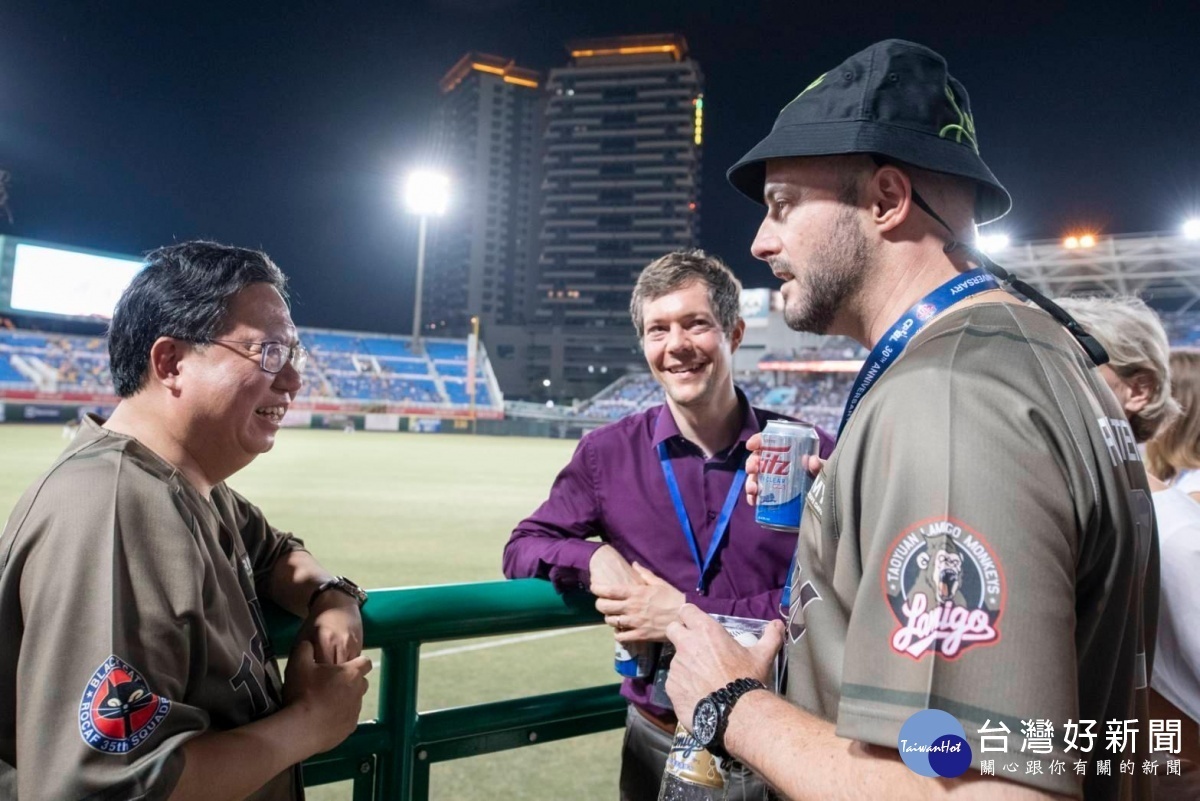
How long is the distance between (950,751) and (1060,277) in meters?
33.8

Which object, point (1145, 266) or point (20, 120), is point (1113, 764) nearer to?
point (1145, 266)

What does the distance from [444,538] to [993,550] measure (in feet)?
35.5

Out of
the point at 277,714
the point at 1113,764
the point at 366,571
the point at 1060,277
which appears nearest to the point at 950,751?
the point at 1113,764

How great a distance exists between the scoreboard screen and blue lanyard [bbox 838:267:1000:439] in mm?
48262

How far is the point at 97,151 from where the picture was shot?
76.7 m

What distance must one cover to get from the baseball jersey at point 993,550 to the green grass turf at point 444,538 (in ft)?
9.10

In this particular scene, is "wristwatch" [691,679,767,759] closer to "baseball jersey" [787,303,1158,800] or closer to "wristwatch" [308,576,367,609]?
"baseball jersey" [787,303,1158,800]

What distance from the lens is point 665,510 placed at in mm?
2715

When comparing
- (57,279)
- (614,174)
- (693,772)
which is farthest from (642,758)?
(614,174)

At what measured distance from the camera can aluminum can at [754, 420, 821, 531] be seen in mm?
1926

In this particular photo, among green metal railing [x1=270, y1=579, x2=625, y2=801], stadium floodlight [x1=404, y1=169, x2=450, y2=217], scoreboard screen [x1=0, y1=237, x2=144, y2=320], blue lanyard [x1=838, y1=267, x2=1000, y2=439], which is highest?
stadium floodlight [x1=404, y1=169, x2=450, y2=217]

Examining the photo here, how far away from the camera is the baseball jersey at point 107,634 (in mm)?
1334

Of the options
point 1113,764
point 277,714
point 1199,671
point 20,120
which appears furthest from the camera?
point 20,120

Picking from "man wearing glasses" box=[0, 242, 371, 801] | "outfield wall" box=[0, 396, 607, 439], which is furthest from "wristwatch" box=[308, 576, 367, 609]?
"outfield wall" box=[0, 396, 607, 439]
